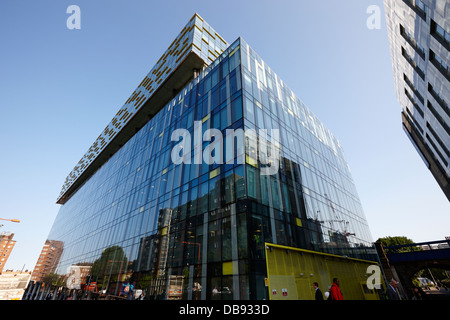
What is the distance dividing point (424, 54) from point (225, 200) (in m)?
26.6

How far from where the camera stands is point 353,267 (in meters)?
23.8

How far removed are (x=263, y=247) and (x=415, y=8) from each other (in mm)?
26781

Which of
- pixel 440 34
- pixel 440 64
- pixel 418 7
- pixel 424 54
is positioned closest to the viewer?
pixel 440 34

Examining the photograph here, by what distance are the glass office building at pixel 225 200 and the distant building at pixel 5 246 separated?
135009 mm

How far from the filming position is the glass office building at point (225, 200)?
14812 millimetres

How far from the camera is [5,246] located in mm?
130000

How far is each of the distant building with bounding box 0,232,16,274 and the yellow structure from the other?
170m

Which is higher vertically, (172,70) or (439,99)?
(172,70)

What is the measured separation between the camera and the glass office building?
48.6ft

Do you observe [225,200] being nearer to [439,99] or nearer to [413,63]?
[439,99]

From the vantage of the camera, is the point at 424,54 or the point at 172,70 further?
the point at 172,70

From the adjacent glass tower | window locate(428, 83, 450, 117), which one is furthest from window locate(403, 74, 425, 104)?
window locate(428, 83, 450, 117)

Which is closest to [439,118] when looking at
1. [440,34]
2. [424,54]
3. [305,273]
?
[424,54]
